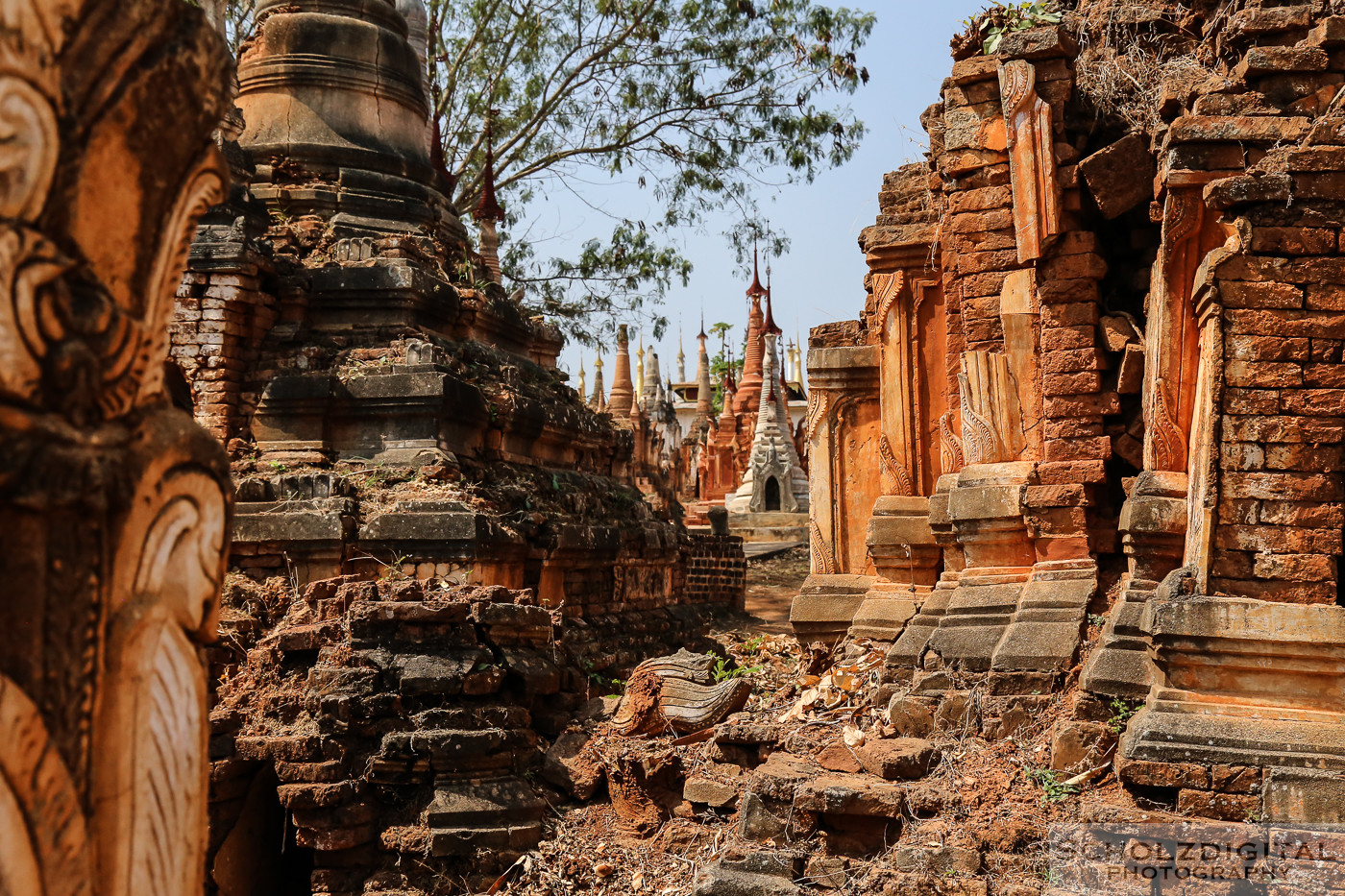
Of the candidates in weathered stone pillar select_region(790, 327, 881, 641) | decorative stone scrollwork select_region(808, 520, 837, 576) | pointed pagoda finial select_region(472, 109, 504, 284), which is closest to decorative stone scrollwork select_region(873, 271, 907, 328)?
weathered stone pillar select_region(790, 327, 881, 641)

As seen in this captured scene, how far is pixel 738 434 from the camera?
29.3 metres

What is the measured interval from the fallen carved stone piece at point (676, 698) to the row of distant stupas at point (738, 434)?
14.8 meters

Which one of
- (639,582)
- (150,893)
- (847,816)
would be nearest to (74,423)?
(150,893)

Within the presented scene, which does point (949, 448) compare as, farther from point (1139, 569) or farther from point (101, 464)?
point (101, 464)

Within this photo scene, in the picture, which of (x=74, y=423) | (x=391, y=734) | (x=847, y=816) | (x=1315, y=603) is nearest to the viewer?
(x=74, y=423)

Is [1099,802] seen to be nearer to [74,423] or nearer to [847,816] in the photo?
[847,816]

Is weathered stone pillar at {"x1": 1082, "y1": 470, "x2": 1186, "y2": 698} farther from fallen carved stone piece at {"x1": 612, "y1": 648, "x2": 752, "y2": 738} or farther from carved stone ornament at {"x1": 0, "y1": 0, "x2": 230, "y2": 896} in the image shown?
carved stone ornament at {"x1": 0, "y1": 0, "x2": 230, "y2": 896}

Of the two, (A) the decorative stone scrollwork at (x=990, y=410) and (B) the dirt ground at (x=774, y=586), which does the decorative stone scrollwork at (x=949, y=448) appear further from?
(B) the dirt ground at (x=774, y=586)

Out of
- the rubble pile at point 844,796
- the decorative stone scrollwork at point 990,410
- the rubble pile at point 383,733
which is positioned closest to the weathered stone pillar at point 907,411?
the decorative stone scrollwork at point 990,410

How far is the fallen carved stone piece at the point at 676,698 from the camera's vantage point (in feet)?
21.6

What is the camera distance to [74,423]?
1898 millimetres

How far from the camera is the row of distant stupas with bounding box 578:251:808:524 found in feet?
83.7

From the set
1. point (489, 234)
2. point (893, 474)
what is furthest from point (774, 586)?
point (893, 474)

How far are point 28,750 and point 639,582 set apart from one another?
8958mm
